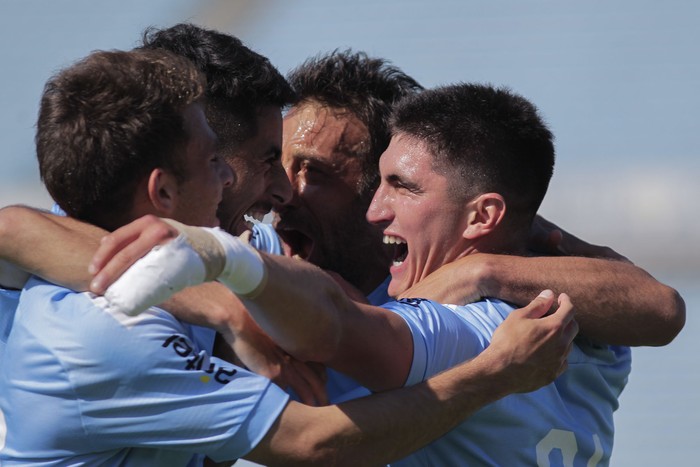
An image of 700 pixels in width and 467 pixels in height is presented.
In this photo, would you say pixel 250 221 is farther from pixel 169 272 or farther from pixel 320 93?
pixel 169 272

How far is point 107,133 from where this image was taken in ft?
9.25

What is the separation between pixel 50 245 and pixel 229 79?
1.19 m

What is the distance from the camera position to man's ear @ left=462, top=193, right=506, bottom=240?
3488 millimetres

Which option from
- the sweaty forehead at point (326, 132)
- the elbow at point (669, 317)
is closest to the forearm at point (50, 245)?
the sweaty forehead at point (326, 132)

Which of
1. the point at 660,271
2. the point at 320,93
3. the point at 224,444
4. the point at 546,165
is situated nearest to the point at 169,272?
the point at 224,444

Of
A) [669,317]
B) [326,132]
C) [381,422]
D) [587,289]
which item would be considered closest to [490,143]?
[587,289]

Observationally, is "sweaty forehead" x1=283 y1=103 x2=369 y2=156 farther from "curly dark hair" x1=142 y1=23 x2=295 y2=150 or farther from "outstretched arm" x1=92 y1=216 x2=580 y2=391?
"outstretched arm" x1=92 y1=216 x2=580 y2=391

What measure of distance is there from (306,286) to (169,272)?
419 millimetres

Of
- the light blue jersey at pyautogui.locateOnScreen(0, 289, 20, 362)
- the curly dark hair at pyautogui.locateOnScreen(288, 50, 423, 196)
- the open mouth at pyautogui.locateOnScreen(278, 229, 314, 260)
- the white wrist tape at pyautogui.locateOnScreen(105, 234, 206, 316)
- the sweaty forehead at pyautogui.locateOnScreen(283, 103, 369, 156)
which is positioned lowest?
the light blue jersey at pyautogui.locateOnScreen(0, 289, 20, 362)

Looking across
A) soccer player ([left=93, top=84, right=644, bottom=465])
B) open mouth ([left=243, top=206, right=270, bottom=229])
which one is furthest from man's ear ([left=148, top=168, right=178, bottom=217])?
open mouth ([left=243, top=206, right=270, bottom=229])

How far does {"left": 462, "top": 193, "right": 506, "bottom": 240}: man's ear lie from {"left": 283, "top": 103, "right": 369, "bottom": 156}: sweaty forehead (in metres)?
0.89

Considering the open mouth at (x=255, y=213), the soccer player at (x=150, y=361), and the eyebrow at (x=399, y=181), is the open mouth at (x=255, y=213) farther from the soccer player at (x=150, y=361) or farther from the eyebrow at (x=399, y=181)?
the soccer player at (x=150, y=361)

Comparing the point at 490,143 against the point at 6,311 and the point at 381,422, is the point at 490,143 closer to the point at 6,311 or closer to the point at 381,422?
the point at 381,422

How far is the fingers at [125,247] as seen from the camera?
232 cm
